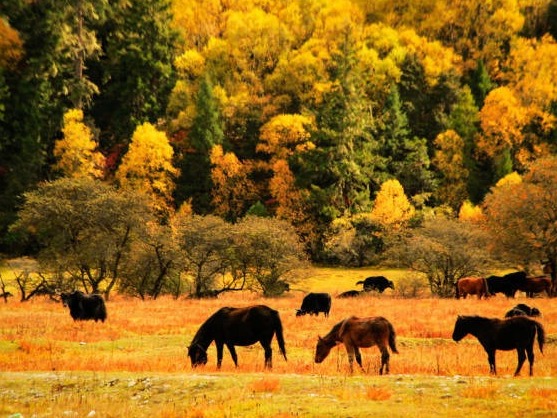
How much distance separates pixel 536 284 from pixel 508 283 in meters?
1.81

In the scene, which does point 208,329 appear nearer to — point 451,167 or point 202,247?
point 202,247

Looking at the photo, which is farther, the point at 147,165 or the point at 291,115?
the point at 291,115

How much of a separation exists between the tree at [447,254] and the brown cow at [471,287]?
3260 mm

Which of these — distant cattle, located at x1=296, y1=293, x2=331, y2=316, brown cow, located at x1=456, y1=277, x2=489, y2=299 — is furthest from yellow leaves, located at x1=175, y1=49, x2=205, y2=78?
distant cattle, located at x1=296, y1=293, x2=331, y2=316

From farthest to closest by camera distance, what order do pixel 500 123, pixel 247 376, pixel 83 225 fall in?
pixel 500 123 < pixel 83 225 < pixel 247 376

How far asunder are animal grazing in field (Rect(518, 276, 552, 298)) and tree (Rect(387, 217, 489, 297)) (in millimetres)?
5061

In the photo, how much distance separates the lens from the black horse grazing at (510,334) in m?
16.8

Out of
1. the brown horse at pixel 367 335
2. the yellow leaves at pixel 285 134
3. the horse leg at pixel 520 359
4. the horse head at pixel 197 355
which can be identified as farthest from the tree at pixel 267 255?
the yellow leaves at pixel 285 134

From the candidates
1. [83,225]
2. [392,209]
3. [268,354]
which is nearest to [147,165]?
[392,209]

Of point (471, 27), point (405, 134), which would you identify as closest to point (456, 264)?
point (405, 134)

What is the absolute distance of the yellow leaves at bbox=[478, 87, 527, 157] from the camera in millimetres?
90438

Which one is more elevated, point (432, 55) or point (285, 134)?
point (432, 55)

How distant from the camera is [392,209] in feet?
257

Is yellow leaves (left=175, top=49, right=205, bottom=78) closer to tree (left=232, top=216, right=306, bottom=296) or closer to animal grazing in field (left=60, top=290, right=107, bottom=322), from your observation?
tree (left=232, top=216, right=306, bottom=296)
